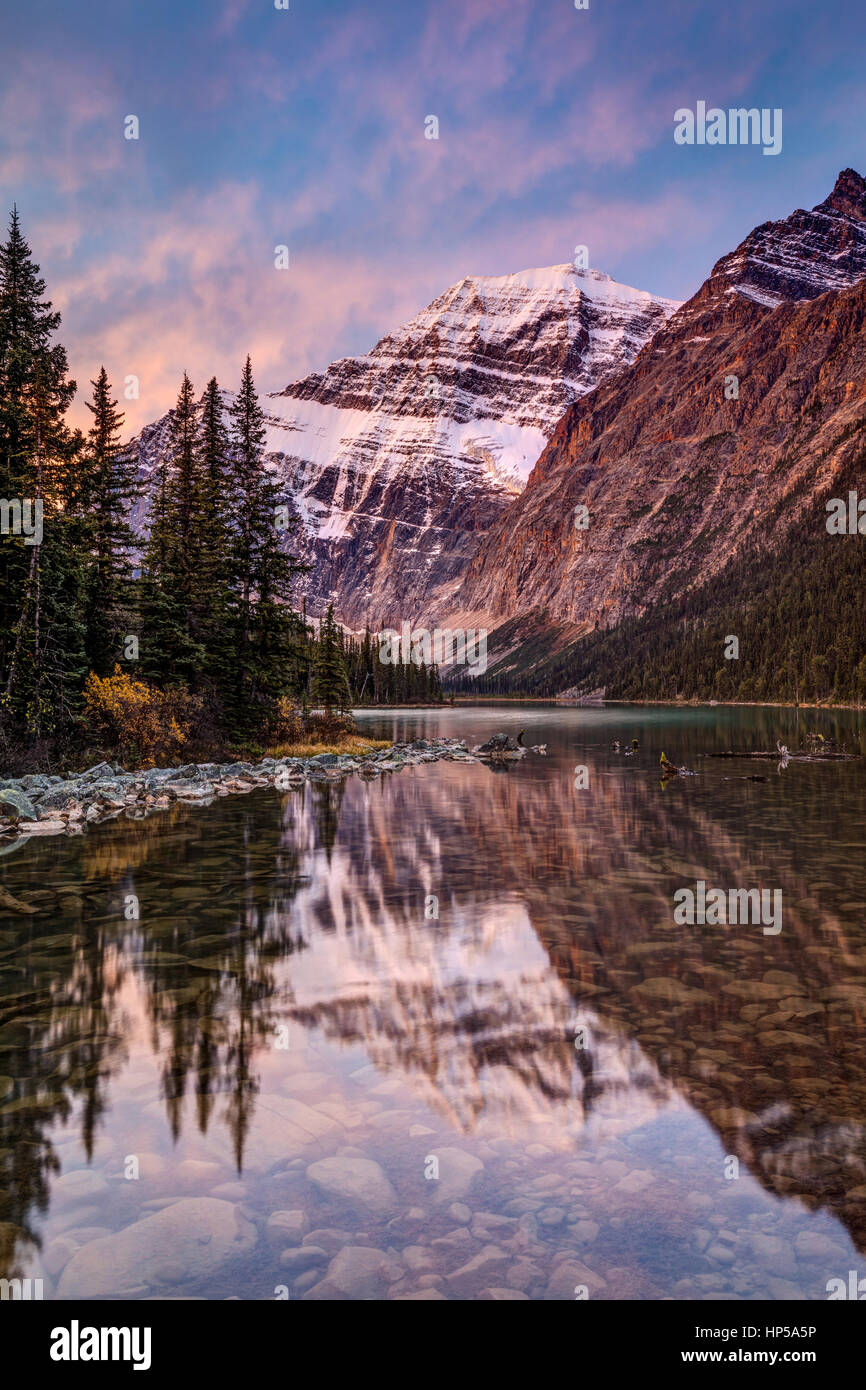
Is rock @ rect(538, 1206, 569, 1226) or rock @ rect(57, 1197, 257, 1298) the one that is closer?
rock @ rect(57, 1197, 257, 1298)

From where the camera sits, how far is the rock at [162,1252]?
4.96m

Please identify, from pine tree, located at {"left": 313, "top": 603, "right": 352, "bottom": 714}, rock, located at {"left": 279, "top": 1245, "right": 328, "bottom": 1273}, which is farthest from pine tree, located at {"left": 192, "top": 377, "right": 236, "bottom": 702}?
rock, located at {"left": 279, "top": 1245, "right": 328, "bottom": 1273}

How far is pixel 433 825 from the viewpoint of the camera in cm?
2425

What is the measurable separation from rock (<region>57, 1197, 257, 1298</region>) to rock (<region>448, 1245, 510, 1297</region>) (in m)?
1.38

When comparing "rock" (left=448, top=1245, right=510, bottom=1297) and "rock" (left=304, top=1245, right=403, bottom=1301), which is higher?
"rock" (left=448, top=1245, right=510, bottom=1297)

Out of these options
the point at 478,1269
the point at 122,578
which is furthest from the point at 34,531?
the point at 478,1269

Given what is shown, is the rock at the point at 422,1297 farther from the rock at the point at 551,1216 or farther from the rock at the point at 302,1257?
the rock at the point at 551,1216

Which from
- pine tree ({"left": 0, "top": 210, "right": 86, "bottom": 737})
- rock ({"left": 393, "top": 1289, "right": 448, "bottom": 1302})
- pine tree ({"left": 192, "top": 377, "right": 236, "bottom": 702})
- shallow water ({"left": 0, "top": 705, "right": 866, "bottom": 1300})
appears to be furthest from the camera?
pine tree ({"left": 192, "top": 377, "right": 236, "bottom": 702})

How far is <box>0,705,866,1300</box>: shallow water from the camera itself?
5.18m

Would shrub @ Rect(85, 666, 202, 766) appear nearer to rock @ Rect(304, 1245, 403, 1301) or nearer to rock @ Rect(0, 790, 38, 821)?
rock @ Rect(0, 790, 38, 821)

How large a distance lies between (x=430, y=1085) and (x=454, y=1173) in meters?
1.52

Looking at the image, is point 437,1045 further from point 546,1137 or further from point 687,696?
point 687,696

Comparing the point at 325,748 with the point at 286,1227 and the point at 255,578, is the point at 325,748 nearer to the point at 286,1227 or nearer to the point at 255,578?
the point at 255,578
